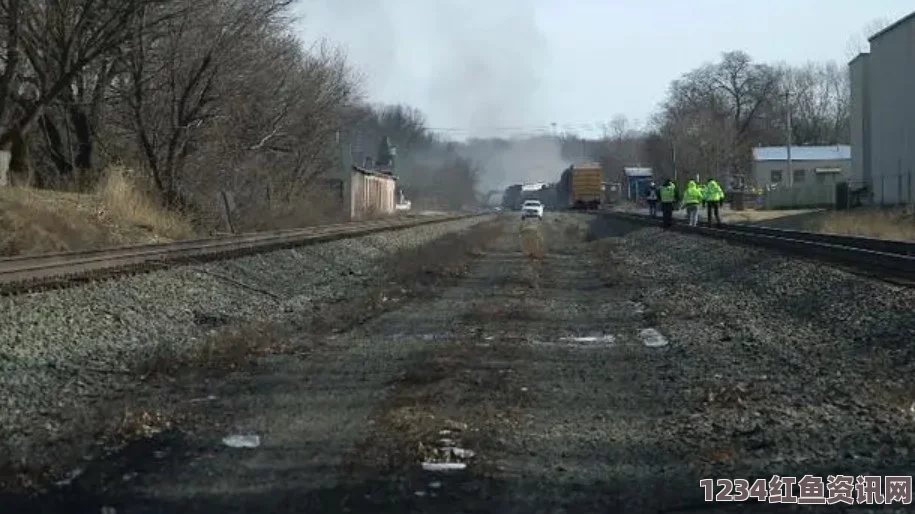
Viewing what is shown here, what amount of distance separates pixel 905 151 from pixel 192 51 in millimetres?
41537

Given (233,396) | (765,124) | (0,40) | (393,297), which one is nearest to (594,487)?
(233,396)

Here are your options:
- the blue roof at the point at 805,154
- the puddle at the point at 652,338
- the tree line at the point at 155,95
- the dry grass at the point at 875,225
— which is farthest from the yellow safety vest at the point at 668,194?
the blue roof at the point at 805,154

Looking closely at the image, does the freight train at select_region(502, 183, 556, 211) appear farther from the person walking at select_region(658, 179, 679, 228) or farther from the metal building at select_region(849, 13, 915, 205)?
the person walking at select_region(658, 179, 679, 228)

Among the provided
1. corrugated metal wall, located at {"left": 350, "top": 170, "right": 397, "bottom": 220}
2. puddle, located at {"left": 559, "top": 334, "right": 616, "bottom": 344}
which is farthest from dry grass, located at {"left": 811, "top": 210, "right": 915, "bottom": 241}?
corrugated metal wall, located at {"left": 350, "top": 170, "right": 397, "bottom": 220}

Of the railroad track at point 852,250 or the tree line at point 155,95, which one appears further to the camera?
the tree line at point 155,95

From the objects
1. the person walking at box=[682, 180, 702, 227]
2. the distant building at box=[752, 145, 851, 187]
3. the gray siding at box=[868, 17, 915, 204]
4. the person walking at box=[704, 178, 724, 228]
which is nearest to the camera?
the person walking at box=[682, 180, 702, 227]

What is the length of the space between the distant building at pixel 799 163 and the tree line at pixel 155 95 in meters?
92.3

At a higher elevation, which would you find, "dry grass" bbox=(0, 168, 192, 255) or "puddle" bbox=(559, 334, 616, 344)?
"dry grass" bbox=(0, 168, 192, 255)

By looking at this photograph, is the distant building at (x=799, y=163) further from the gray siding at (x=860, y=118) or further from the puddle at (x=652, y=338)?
the puddle at (x=652, y=338)

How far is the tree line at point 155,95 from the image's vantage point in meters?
34.8

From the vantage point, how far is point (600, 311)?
18.3 meters

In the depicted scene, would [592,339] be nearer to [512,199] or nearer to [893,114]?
[893,114]

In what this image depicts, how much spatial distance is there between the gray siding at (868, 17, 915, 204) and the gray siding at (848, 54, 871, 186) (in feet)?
9.20

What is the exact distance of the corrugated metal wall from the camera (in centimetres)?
8725
